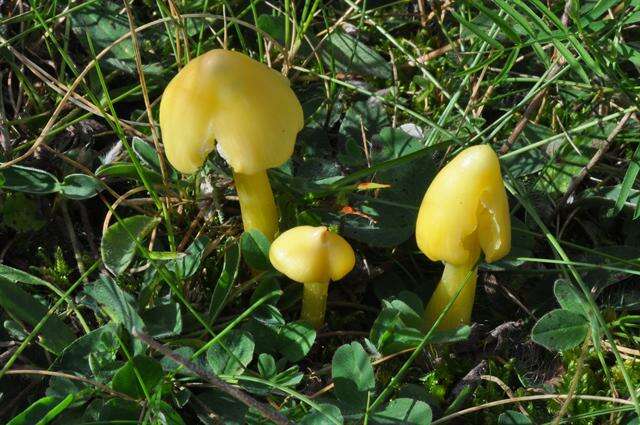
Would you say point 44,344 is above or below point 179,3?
below

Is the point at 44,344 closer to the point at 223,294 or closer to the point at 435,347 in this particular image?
the point at 223,294

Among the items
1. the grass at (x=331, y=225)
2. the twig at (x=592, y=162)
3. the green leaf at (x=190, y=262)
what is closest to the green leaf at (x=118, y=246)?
the grass at (x=331, y=225)

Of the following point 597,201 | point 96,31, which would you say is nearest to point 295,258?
point 597,201

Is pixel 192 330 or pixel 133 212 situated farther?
pixel 133 212

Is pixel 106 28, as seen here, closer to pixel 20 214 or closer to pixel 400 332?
pixel 20 214

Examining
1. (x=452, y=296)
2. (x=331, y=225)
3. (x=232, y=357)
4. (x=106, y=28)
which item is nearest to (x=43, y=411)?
(x=232, y=357)
